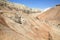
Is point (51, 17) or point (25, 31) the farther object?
point (51, 17)

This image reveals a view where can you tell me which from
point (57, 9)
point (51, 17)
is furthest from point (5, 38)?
point (57, 9)

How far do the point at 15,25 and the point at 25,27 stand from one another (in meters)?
1.01

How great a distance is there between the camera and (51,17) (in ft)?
86.2

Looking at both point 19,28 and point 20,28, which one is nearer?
point 19,28

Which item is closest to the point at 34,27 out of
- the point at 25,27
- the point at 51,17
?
the point at 25,27

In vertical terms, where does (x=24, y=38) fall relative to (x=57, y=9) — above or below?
below

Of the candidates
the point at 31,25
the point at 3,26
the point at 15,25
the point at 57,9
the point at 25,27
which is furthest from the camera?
the point at 57,9

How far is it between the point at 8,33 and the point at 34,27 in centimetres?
371

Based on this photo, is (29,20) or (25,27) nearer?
(25,27)

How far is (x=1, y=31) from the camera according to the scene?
855cm

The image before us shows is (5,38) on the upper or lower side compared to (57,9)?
lower

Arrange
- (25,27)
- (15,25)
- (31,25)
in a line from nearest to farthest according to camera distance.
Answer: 1. (15,25)
2. (25,27)
3. (31,25)

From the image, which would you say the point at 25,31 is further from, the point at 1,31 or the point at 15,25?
the point at 1,31

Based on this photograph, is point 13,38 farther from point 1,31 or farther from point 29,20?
point 29,20
